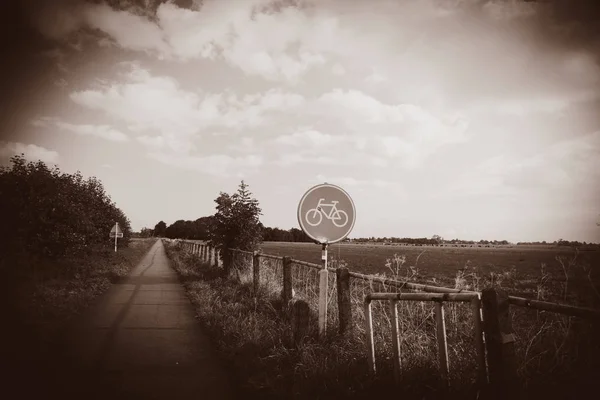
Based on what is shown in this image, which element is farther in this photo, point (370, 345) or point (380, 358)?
point (380, 358)

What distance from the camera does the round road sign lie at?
4.99 meters

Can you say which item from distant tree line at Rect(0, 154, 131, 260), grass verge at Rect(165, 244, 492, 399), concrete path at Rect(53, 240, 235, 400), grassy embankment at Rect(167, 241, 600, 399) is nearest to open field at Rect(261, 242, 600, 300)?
grassy embankment at Rect(167, 241, 600, 399)

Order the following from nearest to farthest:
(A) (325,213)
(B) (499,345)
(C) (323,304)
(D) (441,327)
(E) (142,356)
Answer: (B) (499,345) < (D) (441,327) < (E) (142,356) < (A) (325,213) < (C) (323,304)

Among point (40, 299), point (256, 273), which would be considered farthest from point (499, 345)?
point (40, 299)

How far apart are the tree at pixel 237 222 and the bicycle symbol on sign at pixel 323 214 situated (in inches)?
316

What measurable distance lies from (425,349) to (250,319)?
2.99m

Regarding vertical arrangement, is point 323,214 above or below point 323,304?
above

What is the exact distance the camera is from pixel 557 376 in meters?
2.95

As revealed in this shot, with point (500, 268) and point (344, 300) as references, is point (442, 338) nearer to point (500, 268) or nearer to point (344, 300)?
point (344, 300)

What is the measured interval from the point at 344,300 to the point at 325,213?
4.44ft

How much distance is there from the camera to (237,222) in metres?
12.8

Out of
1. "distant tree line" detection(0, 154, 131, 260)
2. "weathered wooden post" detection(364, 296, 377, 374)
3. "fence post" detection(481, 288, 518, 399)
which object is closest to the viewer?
"fence post" detection(481, 288, 518, 399)

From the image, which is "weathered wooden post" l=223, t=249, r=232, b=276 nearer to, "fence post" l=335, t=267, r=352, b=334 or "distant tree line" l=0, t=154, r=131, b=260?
"distant tree line" l=0, t=154, r=131, b=260

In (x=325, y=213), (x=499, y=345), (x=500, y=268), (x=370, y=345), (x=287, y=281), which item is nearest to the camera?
(x=499, y=345)
